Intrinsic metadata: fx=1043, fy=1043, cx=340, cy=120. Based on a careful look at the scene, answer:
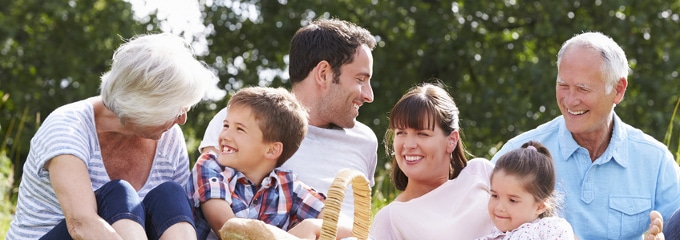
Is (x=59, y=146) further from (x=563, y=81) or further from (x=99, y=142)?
(x=563, y=81)

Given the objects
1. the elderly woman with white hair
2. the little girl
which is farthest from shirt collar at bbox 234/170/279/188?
the little girl

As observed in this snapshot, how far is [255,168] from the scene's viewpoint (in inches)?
130

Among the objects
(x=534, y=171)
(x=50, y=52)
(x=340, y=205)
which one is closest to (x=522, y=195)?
(x=534, y=171)

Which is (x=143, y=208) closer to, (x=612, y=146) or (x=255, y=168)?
(x=255, y=168)

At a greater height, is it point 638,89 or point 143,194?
point 143,194

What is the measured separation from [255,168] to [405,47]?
297 inches

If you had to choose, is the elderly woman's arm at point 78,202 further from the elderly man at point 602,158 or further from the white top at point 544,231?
the elderly man at point 602,158

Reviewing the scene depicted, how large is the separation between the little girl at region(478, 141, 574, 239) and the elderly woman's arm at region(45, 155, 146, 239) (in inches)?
41.8

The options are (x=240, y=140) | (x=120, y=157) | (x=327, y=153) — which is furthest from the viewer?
(x=327, y=153)

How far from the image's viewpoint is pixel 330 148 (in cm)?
392

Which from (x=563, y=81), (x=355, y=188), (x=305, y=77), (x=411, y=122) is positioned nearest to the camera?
(x=355, y=188)

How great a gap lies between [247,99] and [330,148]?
73 centimetres

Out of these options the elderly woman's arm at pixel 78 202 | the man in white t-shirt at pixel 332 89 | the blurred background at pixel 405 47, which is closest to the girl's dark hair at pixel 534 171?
the man in white t-shirt at pixel 332 89

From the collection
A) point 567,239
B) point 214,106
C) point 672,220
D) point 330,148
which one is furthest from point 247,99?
point 214,106
